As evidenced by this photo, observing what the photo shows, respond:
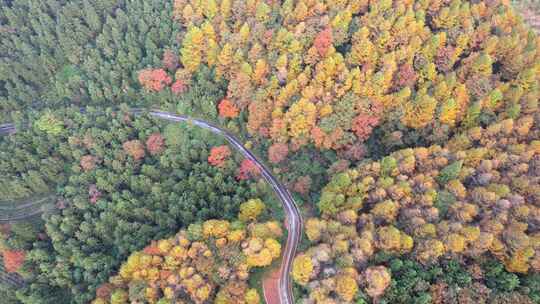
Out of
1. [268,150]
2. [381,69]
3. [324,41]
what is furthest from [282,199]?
[324,41]

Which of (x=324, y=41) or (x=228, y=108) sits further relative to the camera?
(x=228, y=108)

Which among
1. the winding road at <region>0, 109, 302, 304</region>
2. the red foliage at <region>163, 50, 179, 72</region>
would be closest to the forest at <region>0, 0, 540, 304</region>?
the red foliage at <region>163, 50, 179, 72</region>

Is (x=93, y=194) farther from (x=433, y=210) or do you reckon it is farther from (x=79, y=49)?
(x=433, y=210)

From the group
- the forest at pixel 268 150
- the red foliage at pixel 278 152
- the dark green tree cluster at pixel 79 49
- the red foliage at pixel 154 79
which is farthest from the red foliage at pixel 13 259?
the red foliage at pixel 278 152

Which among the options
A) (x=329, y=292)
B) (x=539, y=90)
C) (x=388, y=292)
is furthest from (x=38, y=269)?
(x=539, y=90)

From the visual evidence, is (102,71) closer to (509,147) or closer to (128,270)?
(128,270)
